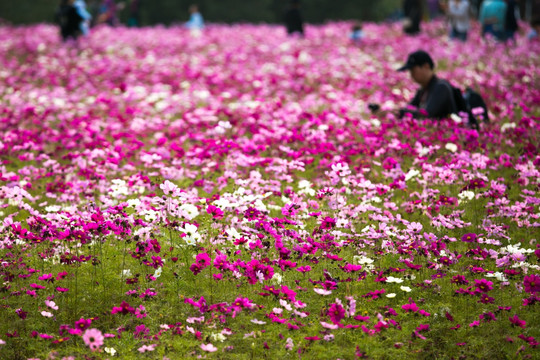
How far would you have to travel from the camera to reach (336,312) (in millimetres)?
3572

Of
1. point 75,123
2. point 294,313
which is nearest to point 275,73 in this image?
point 75,123

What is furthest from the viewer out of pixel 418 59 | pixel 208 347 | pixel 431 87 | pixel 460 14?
pixel 460 14

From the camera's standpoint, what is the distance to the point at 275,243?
14.6 feet

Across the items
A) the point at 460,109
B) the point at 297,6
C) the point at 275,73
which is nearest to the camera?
the point at 460,109

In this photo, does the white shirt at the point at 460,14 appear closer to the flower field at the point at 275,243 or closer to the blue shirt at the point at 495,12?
the blue shirt at the point at 495,12

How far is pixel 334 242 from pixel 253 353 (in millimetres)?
1192

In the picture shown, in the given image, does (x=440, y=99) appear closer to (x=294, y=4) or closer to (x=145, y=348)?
(x=145, y=348)

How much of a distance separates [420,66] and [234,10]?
87.6 feet

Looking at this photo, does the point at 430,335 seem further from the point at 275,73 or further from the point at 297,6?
the point at 297,6

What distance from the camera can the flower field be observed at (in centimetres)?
363

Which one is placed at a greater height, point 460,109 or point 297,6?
point 297,6

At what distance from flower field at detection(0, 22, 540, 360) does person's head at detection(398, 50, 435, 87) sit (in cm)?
66

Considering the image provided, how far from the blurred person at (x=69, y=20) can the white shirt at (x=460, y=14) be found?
9.98m

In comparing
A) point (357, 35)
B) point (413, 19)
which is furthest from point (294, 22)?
point (413, 19)
